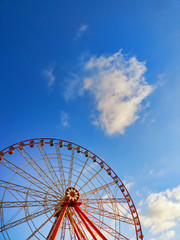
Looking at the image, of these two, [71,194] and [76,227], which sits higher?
[71,194]

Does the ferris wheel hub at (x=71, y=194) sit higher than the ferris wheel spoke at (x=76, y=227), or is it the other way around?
the ferris wheel hub at (x=71, y=194)

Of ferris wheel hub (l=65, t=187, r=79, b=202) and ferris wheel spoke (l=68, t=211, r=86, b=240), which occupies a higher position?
ferris wheel hub (l=65, t=187, r=79, b=202)

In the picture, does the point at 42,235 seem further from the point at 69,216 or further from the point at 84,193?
the point at 84,193

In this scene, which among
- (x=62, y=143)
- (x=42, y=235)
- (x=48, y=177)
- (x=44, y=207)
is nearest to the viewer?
(x=42, y=235)

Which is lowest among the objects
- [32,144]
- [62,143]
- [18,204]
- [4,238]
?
[4,238]

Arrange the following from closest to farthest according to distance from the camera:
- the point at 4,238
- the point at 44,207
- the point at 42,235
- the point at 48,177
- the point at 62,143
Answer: the point at 4,238 < the point at 42,235 < the point at 44,207 < the point at 48,177 < the point at 62,143

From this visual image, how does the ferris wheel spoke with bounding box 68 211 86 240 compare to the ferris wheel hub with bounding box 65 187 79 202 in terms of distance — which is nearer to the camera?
the ferris wheel spoke with bounding box 68 211 86 240

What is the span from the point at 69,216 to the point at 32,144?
7584 millimetres

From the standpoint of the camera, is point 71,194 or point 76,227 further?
point 71,194

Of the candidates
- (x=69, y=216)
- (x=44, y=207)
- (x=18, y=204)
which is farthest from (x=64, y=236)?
(x=18, y=204)

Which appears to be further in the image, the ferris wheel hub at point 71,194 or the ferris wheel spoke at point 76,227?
the ferris wheel hub at point 71,194

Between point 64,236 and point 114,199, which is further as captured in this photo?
point 114,199

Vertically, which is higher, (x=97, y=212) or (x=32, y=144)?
(x=32, y=144)

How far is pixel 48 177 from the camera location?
17719mm
